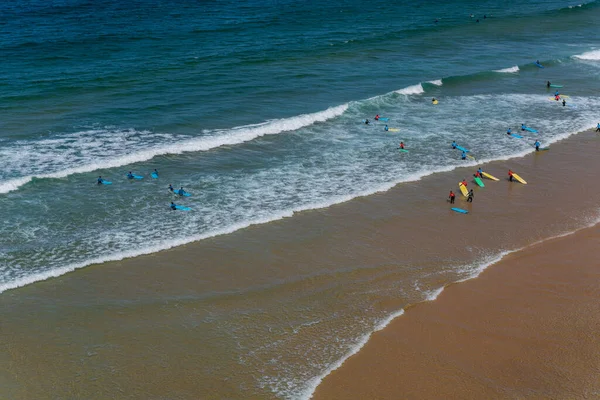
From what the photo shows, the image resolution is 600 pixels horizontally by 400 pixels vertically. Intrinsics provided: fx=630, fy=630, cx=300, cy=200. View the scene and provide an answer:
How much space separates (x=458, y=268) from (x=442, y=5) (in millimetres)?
67003

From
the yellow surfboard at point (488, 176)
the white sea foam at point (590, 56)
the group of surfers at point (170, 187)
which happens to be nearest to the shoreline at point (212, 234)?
the yellow surfboard at point (488, 176)

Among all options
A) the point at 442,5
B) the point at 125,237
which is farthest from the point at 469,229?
the point at 442,5

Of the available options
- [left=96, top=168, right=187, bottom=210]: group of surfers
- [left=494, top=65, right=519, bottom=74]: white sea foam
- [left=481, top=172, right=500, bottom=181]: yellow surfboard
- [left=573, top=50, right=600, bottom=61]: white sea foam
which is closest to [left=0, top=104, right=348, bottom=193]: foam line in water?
[left=96, top=168, right=187, bottom=210]: group of surfers

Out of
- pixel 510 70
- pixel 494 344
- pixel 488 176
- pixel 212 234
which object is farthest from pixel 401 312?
pixel 510 70

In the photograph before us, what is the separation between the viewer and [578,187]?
32.2 metres

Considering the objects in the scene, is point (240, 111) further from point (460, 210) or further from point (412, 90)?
point (460, 210)

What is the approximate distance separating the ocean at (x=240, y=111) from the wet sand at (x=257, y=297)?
0.58 m

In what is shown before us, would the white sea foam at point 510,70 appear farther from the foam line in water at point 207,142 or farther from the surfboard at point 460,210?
the surfboard at point 460,210

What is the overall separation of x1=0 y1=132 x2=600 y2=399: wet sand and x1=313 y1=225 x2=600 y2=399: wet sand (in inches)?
27.9

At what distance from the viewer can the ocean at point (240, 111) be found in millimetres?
28859

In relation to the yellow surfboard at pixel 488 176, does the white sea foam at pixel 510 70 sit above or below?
above

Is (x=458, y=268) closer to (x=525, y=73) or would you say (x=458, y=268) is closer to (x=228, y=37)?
(x=525, y=73)

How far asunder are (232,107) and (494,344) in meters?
28.7

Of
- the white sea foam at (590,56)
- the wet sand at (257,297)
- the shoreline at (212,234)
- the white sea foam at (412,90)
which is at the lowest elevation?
the wet sand at (257,297)
